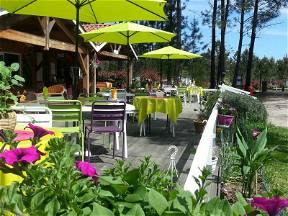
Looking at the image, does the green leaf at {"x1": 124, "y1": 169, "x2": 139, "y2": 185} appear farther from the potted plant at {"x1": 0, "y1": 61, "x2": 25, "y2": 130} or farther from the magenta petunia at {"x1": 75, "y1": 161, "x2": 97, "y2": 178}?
the potted plant at {"x1": 0, "y1": 61, "x2": 25, "y2": 130}

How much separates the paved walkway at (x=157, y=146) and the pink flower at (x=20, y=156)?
3.52 metres

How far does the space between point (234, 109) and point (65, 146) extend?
7.65m

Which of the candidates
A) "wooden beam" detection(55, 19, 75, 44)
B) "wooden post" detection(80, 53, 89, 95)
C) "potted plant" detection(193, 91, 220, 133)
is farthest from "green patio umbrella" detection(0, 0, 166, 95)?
"wooden post" detection(80, 53, 89, 95)

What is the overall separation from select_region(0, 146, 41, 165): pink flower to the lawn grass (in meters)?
3.38

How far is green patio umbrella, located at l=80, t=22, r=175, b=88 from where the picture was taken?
32.4 feet

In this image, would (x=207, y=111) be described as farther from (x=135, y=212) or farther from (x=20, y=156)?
(x=135, y=212)

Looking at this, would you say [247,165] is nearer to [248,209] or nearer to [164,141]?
[248,209]

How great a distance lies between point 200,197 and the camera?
1.34 meters

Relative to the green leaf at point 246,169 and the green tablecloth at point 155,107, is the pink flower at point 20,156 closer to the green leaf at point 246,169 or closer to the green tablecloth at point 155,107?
the green leaf at point 246,169

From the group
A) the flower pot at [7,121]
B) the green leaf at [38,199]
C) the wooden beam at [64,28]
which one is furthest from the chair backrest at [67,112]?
the wooden beam at [64,28]

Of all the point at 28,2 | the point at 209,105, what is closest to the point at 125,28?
the point at 209,105

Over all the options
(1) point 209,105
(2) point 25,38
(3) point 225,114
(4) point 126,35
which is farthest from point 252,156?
(2) point 25,38

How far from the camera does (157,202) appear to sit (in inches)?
49.2

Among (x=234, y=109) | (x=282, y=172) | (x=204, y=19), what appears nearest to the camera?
(x=282, y=172)
